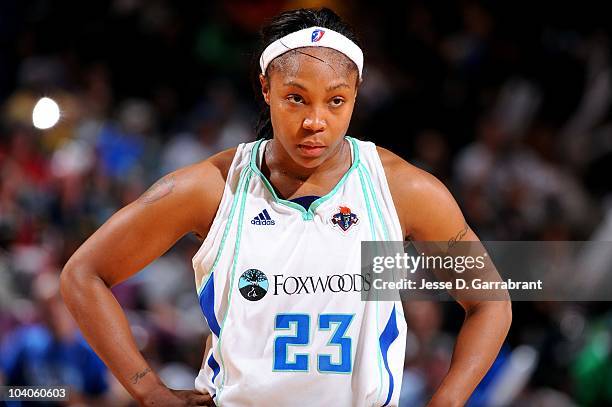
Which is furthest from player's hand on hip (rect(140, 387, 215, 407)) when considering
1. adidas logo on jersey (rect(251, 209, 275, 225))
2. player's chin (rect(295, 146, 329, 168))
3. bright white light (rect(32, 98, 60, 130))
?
bright white light (rect(32, 98, 60, 130))

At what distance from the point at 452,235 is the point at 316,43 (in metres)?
0.71

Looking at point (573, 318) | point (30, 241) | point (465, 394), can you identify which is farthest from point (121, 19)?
point (465, 394)

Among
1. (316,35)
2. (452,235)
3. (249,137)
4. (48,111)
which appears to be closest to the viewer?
(316,35)

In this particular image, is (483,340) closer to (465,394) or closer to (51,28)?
(465,394)

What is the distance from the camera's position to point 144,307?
20.0ft

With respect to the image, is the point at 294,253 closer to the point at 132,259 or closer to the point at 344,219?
the point at 344,219

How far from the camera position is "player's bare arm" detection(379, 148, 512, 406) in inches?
114

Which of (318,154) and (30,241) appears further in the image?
(30,241)

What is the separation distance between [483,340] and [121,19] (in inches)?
223

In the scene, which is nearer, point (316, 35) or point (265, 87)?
point (316, 35)

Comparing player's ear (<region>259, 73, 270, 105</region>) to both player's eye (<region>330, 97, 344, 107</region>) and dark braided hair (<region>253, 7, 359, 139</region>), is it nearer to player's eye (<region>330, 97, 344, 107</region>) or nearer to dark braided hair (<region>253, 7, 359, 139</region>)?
dark braided hair (<region>253, 7, 359, 139</region>)

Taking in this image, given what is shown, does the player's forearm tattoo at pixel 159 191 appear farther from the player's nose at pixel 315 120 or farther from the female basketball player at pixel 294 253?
the player's nose at pixel 315 120

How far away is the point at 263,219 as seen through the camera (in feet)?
9.57

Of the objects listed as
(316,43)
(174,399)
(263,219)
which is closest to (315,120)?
(316,43)
